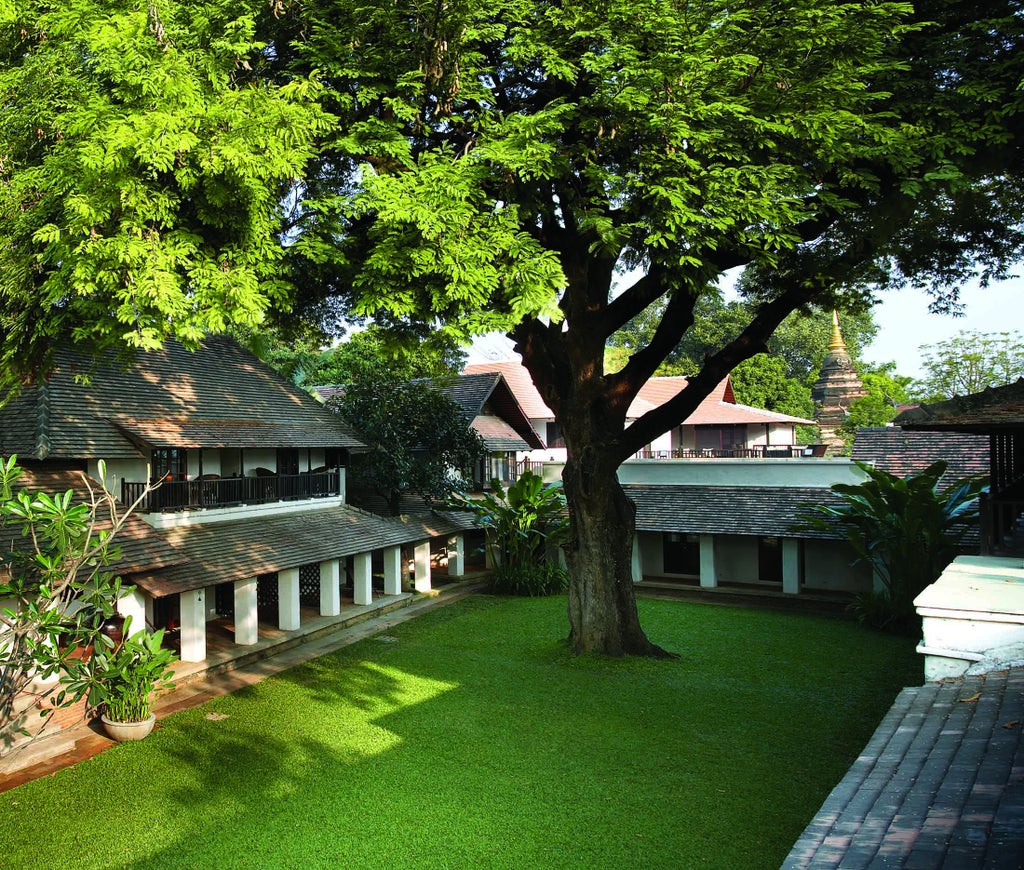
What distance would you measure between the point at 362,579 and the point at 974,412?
1437cm

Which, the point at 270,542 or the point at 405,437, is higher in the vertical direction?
the point at 405,437

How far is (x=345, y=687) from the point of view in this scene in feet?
42.8

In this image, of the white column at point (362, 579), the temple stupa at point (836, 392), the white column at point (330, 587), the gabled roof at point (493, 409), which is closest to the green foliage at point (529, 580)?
the white column at point (362, 579)

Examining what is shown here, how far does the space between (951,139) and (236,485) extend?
48.4ft

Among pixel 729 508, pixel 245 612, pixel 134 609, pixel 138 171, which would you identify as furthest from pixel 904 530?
pixel 138 171

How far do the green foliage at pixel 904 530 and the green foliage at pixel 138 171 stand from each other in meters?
14.3

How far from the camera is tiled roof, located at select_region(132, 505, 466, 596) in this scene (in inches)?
542

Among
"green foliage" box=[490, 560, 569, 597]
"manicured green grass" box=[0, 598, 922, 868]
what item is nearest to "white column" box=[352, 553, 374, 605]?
"green foliage" box=[490, 560, 569, 597]

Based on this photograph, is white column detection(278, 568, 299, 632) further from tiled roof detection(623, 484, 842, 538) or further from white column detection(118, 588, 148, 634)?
tiled roof detection(623, 484, 842, 538)

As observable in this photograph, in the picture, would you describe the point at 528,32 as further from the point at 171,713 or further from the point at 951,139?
the point at 171,713

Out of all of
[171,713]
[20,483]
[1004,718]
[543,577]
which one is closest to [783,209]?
[1004,718]

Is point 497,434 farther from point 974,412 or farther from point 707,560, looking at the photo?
point 974,412

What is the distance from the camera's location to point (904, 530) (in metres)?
16.7

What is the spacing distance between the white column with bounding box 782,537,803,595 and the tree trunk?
7.92 meters
